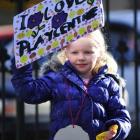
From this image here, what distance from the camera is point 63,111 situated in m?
3.57

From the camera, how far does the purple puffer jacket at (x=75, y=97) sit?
11.7 feet

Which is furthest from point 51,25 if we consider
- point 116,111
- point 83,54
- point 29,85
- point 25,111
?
point 25,111

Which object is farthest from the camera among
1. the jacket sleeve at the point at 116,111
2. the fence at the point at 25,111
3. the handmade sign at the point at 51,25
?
the fence at the point at 25,111

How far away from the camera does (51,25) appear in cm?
355

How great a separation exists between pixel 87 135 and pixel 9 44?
2.24 meters

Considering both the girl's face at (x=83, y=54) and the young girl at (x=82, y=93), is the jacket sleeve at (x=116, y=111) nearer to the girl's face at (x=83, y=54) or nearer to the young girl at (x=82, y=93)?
the young girl at (x=82, y=93)

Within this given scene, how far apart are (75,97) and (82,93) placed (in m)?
0.04

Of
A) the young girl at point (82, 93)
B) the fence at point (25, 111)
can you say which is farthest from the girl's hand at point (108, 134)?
the fence at point (25, 111)

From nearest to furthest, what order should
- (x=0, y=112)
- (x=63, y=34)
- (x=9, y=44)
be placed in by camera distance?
(x=63, y=34), (x=9, y=44), (x=0, y=112)

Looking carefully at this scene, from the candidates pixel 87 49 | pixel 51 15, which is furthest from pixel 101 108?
pixel 51 15

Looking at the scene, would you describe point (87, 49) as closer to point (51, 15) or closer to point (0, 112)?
point (51, 15)

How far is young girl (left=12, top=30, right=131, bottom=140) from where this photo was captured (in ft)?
11.7

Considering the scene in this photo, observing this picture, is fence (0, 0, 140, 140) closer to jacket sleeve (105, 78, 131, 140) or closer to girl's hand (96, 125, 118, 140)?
jacket sleeve (105, 78, 131, 140)

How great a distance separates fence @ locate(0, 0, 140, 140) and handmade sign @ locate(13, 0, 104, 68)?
189 cm
